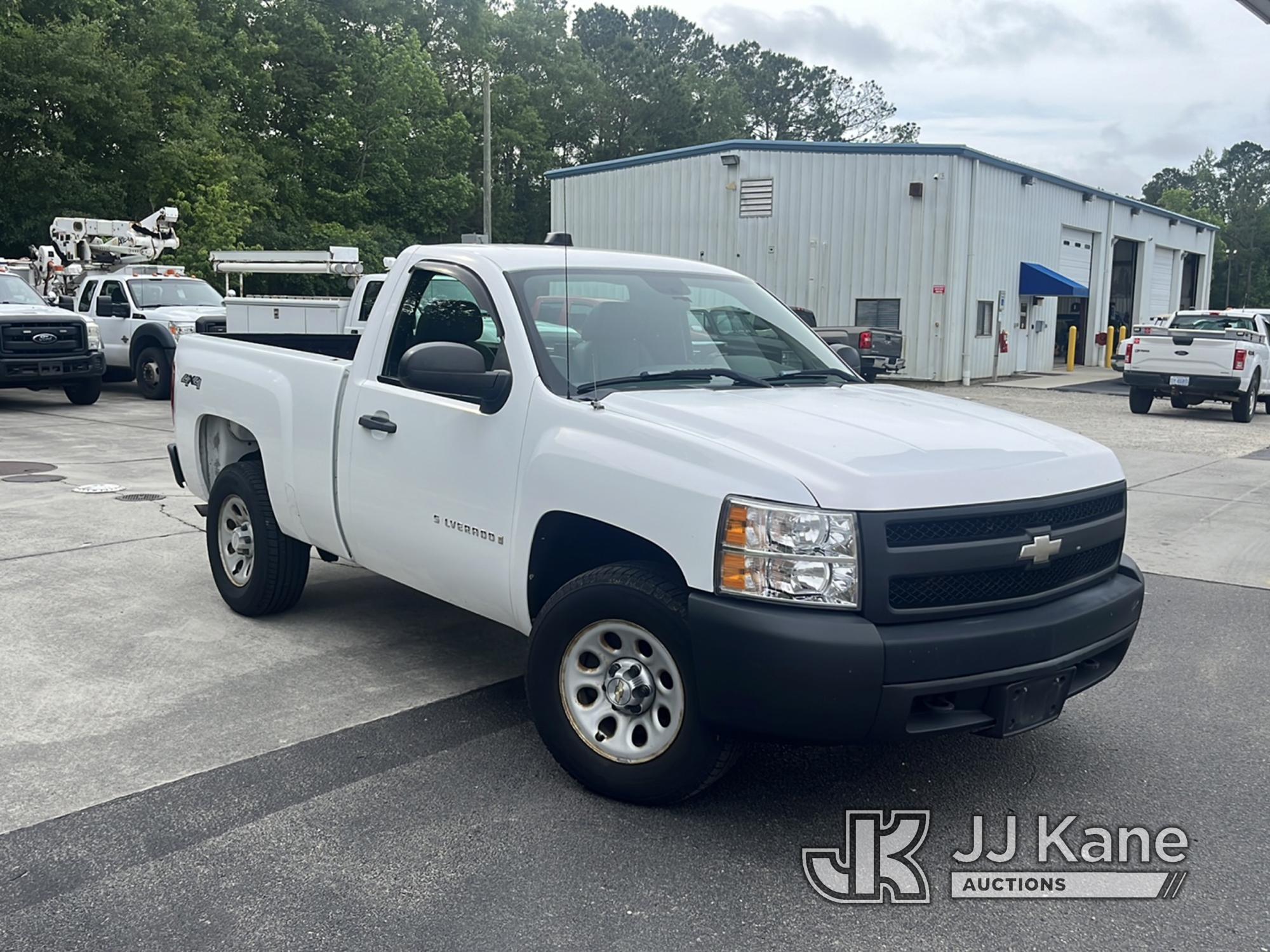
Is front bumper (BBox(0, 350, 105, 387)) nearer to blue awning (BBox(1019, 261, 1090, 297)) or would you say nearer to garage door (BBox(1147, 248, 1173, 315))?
blue awning (BBox(1019, 261, 1090, 297))

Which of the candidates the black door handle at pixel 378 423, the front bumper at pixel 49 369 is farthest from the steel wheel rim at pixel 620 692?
the front bumper at pixel 49 369

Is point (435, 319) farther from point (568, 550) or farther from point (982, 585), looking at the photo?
point (982, 585)

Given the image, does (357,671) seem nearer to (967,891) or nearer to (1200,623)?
(967,891)

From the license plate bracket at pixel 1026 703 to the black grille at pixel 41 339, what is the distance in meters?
16.6

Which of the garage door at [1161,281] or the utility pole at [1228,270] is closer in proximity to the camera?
the garage door at [1161,281]

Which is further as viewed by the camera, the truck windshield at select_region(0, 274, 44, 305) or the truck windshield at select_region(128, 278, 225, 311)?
the truck windshield at select_region(128, 278, 225, 311)

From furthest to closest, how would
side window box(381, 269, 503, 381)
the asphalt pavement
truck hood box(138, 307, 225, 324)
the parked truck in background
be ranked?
the parked truck in background
truck hood box(138, 307, 225, 324)
side window box(381, 269, 503, 381)
the asphalt pavement

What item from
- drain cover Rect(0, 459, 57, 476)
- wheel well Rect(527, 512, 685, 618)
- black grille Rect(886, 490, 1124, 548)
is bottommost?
drain cover Rect(0, 459, 57, 476)

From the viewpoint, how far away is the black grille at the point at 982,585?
11.5ft

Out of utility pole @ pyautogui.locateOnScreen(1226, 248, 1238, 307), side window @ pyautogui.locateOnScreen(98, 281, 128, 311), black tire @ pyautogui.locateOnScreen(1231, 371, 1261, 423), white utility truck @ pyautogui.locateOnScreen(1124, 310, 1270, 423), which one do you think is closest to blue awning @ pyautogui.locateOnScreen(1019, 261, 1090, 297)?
white utility truck @ pyautogui.locateOnScreen(1124, 310, 1270, 423)

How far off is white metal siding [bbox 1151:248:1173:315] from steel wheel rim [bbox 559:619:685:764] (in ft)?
142

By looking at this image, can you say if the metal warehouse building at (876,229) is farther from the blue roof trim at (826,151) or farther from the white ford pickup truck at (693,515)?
the white ford pickup truck at (693,515)

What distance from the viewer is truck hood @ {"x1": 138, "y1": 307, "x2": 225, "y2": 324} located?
18875mm

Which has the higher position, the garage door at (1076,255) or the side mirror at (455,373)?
the garage door at (1076,255)
